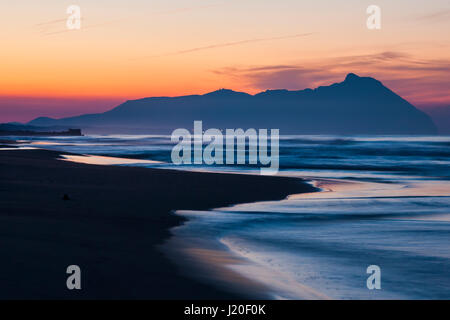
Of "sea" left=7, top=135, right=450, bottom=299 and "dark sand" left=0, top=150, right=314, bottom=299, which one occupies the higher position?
"dark sand" left=0, top=150, right=314, bottom=299

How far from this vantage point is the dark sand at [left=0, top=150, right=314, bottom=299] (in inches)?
249

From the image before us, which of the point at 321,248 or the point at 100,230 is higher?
the point at 100,230

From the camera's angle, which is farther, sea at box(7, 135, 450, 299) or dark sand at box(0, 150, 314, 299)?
sea at box(7, 135, 450, 299)

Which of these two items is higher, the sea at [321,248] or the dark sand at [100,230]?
the dark sand at [100,230]

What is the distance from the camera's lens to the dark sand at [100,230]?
6332mm

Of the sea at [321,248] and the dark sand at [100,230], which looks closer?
the dark sand at [100,230]

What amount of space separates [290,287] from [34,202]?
8.13 m

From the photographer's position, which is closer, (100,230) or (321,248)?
(321,248)

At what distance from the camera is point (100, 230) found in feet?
33.0

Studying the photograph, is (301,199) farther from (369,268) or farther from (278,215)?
(369,268)
